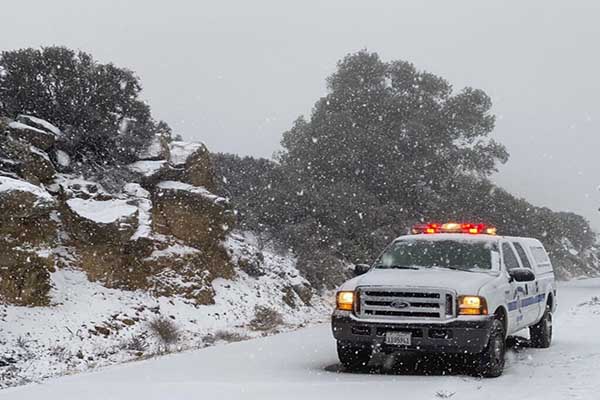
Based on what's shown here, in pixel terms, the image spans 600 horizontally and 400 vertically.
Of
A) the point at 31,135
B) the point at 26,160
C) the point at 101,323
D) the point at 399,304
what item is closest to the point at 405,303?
the point at 399,304

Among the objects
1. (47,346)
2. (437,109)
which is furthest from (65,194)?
(437,109)

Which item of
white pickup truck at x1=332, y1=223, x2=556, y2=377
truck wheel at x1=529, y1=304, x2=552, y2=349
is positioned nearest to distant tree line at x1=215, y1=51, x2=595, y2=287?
truck wheel at x1=529, y1=304, x2=552, y2=349

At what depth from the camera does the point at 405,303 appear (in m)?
8.53

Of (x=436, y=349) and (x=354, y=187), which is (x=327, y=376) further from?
(x=354, y=187)

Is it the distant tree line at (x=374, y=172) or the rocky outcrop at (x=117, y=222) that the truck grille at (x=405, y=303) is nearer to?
the rocky outcrop at (x=117, y=222)

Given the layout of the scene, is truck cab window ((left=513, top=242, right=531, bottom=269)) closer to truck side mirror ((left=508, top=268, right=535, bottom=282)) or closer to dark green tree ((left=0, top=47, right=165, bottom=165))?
truck side mirror ((left=508, top=268, right=535, bottom=282))

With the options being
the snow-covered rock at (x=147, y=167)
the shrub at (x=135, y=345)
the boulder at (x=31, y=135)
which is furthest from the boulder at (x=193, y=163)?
the shrub at (x=135, y=345)

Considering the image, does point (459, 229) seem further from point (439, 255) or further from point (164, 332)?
point (164, 332)

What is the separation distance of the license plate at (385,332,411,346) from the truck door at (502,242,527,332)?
1765 millimetres

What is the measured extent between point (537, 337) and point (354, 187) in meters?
18.4

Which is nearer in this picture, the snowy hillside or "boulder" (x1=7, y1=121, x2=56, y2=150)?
the snowy hillside

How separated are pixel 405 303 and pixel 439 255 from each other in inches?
64.7

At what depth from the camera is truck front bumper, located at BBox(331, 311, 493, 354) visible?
326 inches

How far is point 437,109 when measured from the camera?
3428 cm
